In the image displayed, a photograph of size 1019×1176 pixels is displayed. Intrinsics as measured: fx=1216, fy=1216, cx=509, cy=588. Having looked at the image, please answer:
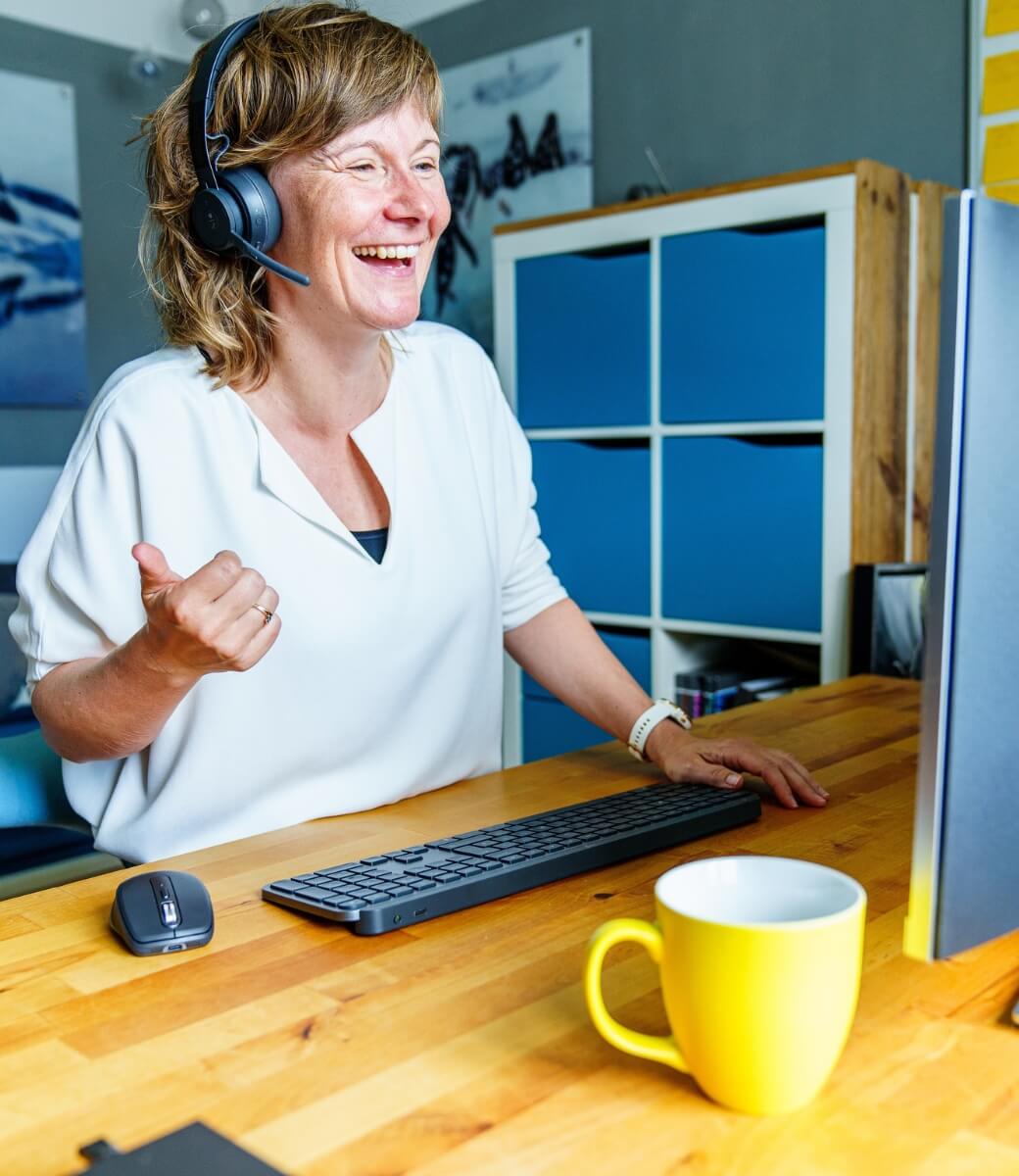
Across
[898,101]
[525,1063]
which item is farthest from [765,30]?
[525,1063]

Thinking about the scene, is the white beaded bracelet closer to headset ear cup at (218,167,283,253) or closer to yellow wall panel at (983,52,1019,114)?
headset ear cup at (218,167,283,253)

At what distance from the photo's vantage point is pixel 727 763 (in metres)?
1.11

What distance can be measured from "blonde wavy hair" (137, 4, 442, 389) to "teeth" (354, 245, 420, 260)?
0.11m

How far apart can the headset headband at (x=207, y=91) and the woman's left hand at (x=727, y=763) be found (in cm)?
69

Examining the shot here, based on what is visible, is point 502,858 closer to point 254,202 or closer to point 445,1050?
point 445,1050

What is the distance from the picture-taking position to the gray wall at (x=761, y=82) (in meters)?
2.60

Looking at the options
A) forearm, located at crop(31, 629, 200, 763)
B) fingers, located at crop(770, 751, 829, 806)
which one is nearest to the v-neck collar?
forearm, located at crop(31, 629, 200, 763)

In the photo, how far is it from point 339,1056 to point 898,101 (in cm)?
261

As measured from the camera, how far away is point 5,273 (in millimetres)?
3467

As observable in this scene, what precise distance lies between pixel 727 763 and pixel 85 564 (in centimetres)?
61

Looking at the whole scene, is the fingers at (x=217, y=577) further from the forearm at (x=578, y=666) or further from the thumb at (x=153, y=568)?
the forearm at (x=578, y=666)

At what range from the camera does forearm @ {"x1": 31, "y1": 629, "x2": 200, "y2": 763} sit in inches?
37.3

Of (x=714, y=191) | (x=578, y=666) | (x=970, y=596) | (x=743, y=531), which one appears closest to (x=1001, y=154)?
(x=714, y=191)

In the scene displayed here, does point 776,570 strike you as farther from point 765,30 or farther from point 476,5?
point 476,5
